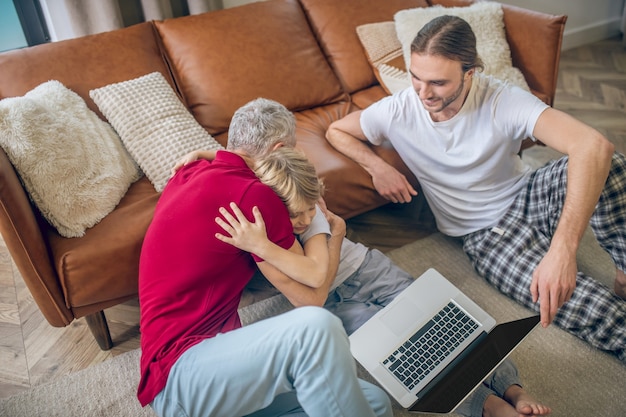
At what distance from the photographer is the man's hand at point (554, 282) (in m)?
1.43

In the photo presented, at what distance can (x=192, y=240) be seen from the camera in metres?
1.18

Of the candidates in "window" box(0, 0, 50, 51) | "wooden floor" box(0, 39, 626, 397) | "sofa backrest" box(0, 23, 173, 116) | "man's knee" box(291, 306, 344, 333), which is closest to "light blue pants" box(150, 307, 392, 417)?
"man's knee" box(291, 306, 344, 333)

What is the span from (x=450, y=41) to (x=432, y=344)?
860 mm

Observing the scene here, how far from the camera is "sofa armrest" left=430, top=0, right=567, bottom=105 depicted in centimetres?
219

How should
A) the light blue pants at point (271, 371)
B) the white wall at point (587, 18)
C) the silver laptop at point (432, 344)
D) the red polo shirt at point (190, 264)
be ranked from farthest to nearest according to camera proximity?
the white wall at point (587, 18)
the silver laptop at point (432, 344)
the red polo shirt at point (190, 264)
the light blue pants at point (271, 371)

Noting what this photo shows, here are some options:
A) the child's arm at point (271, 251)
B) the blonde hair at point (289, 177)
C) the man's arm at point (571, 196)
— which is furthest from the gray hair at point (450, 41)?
the child's arm at point (271, 251)

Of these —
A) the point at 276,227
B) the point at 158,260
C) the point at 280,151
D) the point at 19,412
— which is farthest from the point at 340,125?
the point at 19,412

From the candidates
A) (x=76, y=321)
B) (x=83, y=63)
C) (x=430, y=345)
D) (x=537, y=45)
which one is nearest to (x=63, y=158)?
(x=83, y=63)

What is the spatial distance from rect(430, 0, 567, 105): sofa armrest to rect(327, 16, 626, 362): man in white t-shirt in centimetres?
64

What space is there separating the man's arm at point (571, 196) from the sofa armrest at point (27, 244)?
4.41ft

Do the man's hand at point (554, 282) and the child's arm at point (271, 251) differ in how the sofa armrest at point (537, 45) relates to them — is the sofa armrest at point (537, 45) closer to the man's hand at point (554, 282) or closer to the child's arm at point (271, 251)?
the man's hand at point (554, 282)

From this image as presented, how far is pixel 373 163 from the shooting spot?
189cm

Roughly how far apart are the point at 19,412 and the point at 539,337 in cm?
159

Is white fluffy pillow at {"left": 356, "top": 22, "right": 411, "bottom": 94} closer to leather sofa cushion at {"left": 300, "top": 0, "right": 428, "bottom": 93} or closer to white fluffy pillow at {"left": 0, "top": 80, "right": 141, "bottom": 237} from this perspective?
leather sofa cushion at {"left": 300, "top": 0, "right": 428, "bottom": 93}
